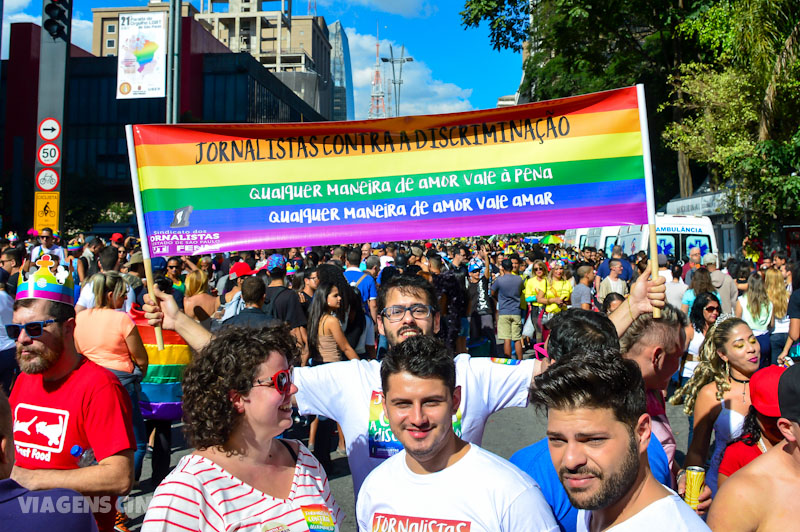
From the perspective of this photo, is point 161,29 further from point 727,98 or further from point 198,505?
point 198,505

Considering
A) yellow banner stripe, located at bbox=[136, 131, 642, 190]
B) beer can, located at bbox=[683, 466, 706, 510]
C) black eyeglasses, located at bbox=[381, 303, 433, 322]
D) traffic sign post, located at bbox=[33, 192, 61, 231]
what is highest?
traffic sign post, located at bbox=[33, 192, 61, 231]

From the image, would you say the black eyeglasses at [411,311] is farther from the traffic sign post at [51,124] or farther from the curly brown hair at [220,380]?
the traffic sign post at [51,124]

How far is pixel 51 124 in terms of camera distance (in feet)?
63.0

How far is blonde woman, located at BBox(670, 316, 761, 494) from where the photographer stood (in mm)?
4078

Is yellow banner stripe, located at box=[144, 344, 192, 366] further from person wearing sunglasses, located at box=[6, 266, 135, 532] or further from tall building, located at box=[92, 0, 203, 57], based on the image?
tall building, located at box=[92, 0, 203, 57]

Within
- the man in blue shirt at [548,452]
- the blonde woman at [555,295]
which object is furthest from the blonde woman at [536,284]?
the man in blue shirt at [548,452]

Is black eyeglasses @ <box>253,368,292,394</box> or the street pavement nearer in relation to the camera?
black eyeglasses @ <box>253,368,292,394</box>

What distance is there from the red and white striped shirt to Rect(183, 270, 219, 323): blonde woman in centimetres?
496

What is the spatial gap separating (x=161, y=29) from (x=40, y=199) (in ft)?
17.1

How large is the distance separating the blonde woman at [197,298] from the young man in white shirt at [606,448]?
566cm

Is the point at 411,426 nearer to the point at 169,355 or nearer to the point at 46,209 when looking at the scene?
the point at 169,355

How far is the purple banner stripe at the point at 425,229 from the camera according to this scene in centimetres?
421

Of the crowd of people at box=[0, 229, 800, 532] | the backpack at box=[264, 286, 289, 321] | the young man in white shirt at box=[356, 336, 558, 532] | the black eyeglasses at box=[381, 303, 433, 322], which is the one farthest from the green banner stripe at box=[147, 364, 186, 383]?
the young man in white shirt at box=[356, 336, 558, 532]

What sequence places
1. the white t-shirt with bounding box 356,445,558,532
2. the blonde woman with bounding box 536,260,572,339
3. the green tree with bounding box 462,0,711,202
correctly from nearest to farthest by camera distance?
the white t-shirt with bounding box 356,445,558,532 → the blonde woman with bounding box 536,260,572,339 → the green tree with bounding box 462,0,711,202
